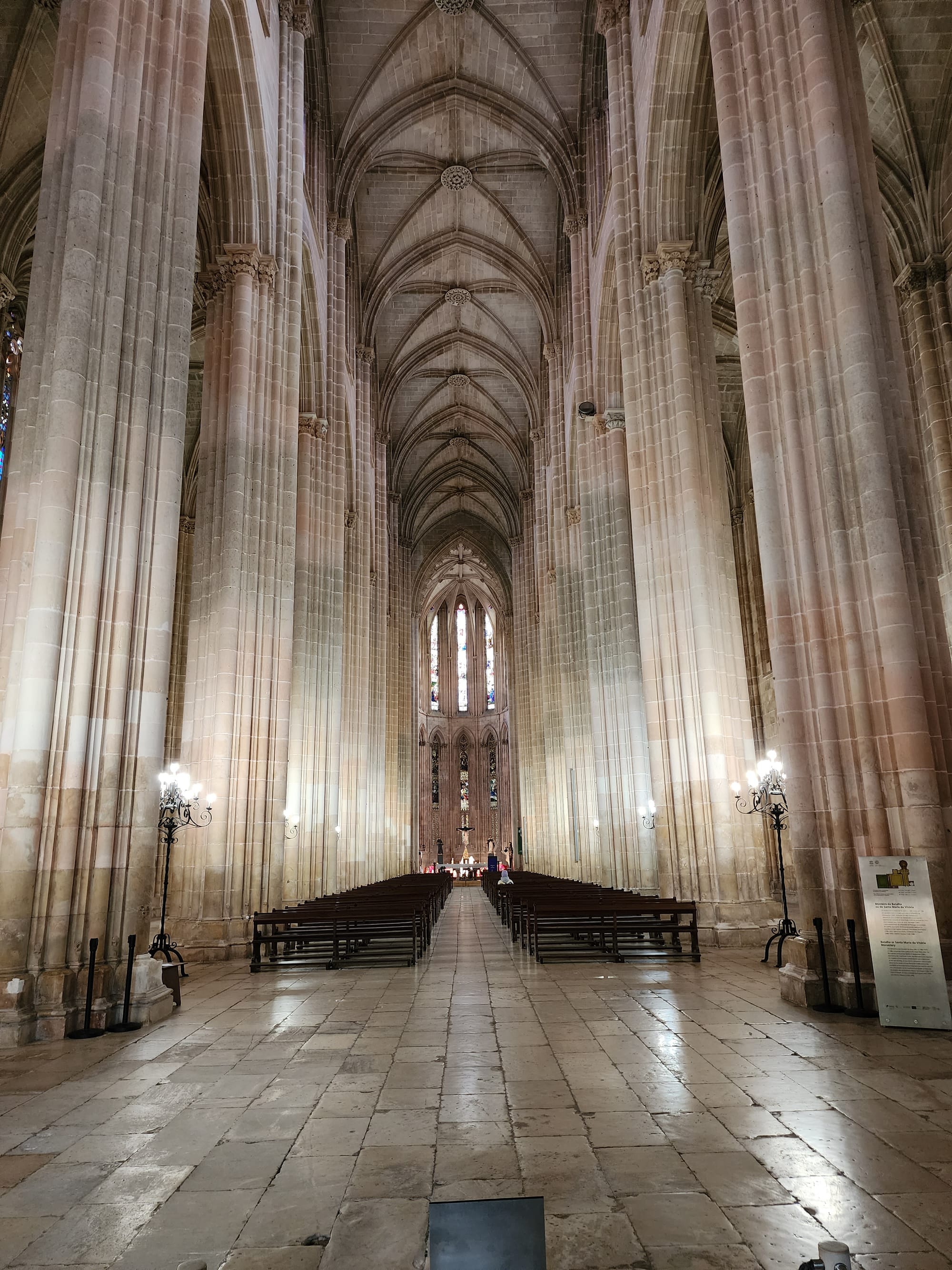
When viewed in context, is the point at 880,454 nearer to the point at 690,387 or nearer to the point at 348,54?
the point at 690,387

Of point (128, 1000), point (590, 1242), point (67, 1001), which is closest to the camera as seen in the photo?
point (590, 1242)

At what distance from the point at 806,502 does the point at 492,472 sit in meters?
35.1

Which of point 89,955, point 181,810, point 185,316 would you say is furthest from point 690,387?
point 89,955

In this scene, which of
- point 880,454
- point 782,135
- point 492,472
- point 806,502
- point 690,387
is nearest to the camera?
point 880,454

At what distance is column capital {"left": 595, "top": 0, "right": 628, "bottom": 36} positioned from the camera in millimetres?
16453

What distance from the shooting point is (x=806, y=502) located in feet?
26.8

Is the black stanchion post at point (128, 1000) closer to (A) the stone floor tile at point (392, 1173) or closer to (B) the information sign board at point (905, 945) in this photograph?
(A) the stone floor tile at point (392, 1173)

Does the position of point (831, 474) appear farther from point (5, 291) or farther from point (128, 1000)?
point (5, 291)

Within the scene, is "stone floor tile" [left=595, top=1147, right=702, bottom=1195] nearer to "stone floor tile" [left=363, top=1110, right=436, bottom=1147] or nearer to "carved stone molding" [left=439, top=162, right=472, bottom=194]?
"stone floor tile" [left=363, top=1110, right=436, bottom=1147]

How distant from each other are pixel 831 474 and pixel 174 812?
8.81 meters

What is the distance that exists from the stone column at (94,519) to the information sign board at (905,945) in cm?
635

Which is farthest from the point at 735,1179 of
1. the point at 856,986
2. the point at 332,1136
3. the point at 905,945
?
the point at 856,986

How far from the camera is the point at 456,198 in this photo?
88.3ft

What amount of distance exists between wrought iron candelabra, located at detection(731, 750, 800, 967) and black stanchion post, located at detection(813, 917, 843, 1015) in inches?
70.3
